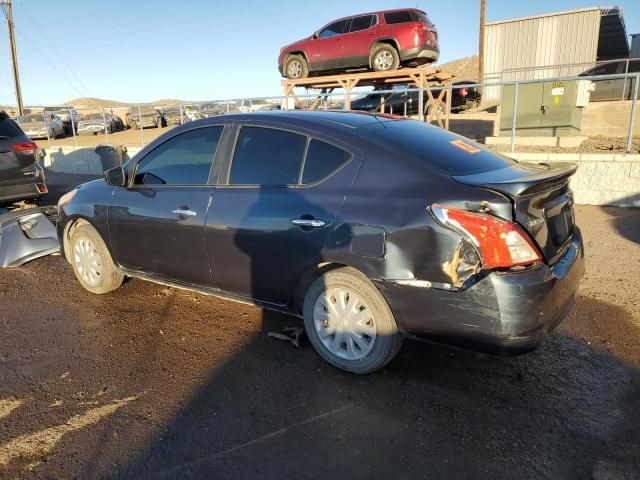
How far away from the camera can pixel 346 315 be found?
316cm

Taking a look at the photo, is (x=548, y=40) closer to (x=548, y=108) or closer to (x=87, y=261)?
(x=548, y=108)

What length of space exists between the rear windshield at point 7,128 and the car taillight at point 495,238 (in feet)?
25.8

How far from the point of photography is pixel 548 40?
1008 inches

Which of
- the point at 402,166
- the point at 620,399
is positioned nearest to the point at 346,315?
the point at 402,166

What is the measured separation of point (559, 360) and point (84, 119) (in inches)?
965

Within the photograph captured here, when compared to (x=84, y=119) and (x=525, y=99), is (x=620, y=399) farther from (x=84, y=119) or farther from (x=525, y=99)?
(x=84, y=119)

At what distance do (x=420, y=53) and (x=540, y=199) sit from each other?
11077 mm

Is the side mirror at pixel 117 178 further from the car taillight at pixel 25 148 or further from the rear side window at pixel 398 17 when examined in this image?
the rear side window at pixel 398 17

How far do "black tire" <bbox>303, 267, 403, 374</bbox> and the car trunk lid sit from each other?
0.85 m

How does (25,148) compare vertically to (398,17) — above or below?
below

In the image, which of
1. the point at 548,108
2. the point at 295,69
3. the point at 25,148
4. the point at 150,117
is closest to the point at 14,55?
the point at 150,117

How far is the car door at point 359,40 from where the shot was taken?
13.5 meters

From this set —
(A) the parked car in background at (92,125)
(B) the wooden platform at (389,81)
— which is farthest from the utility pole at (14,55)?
(B) the wooden platform at (389,81)

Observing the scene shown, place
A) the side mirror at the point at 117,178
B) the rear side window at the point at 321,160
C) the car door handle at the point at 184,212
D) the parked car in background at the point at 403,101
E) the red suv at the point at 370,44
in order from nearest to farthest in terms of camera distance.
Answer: the rear side window at the point at 321,160
the car door handle at the point at 184,212
the side mirror at the point at 117,178
the red suv at the point at 370,44
the parked car in background at the point at 403,101
